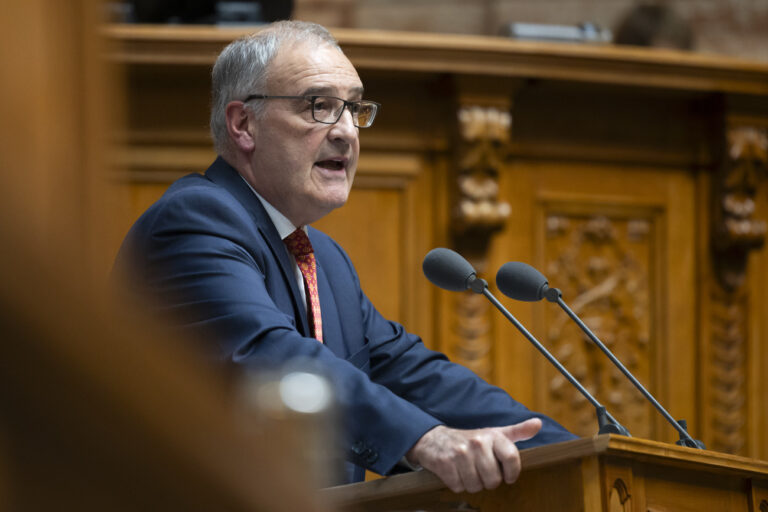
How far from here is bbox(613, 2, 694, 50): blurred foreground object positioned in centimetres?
482

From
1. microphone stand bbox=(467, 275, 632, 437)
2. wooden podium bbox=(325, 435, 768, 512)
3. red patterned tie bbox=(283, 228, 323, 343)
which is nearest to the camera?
wooden podium bbox=(325, 435, 768, 512)

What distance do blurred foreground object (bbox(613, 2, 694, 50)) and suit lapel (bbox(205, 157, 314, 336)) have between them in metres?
2.88

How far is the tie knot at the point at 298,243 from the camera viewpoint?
96.2 inches

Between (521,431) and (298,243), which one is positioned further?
(298,243)

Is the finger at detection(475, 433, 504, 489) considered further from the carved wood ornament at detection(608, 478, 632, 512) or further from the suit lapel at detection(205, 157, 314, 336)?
the suit lapel at detection(205, 157, 314, 336)

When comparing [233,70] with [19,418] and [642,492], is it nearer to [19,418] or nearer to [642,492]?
[642,492]

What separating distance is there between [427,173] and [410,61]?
41 cm

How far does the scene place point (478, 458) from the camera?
1.67 m

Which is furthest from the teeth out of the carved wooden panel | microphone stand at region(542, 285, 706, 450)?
the carved wooden panel

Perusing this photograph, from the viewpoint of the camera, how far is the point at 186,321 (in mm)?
2068

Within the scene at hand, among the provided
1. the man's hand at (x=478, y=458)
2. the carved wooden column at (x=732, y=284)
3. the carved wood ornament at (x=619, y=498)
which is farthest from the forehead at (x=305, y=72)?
the carved wooden column at (x=732, y=284)

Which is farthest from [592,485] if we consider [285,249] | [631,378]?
[285,249]

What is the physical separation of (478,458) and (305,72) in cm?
108

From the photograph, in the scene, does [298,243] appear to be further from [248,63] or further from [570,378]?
[570,378]
